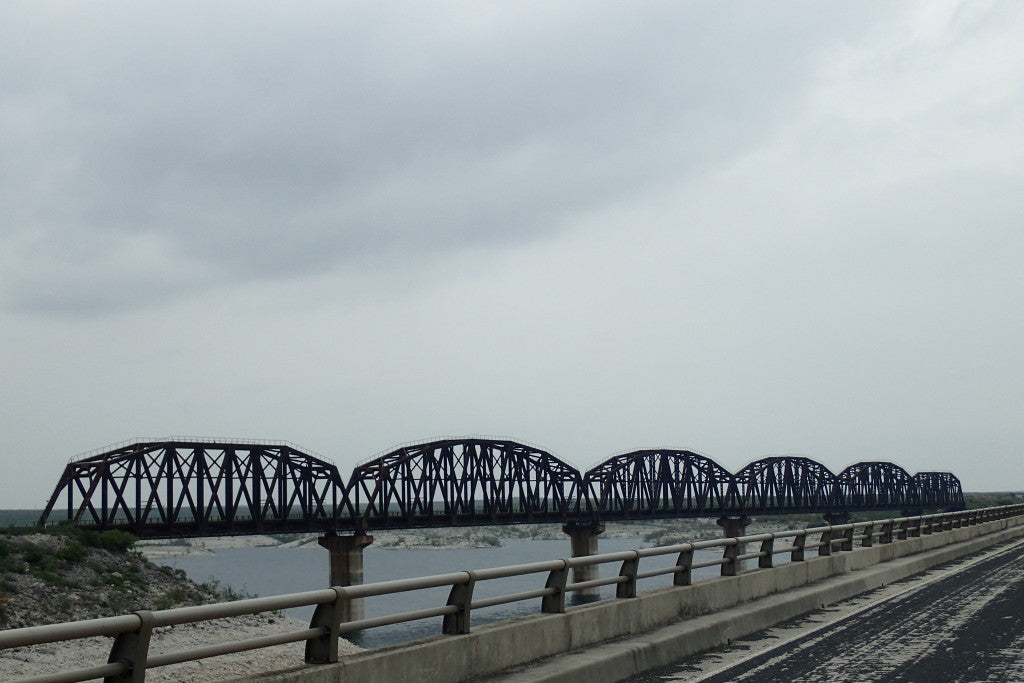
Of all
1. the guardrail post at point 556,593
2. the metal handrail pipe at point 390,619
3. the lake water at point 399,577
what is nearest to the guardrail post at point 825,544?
the guardrail post at point 556,593

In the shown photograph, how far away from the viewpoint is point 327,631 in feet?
31.5

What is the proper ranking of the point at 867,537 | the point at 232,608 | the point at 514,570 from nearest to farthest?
the point at 232,608
the point at 514,570
the point at 867,537

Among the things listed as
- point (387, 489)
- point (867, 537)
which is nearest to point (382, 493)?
point (387, 489)

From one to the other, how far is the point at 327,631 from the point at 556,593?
4.65m

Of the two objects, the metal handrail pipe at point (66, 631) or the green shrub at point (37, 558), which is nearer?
the metal handrail pipe at point (66, 631)

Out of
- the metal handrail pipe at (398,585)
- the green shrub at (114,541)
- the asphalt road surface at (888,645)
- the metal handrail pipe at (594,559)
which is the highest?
the green shrub at (114,541)

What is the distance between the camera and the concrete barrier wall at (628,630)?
10352mm

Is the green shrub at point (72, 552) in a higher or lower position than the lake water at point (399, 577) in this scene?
higher

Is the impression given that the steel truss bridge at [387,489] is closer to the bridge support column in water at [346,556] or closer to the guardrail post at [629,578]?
the bridge support column in water at [346,556]

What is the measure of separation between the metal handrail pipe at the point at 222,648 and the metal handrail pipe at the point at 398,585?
0.38 metres

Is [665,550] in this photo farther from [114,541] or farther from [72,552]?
[114,541]

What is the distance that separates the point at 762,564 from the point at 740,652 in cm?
795

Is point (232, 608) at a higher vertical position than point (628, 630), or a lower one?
higher

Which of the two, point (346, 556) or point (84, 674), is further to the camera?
point (346, 556)
